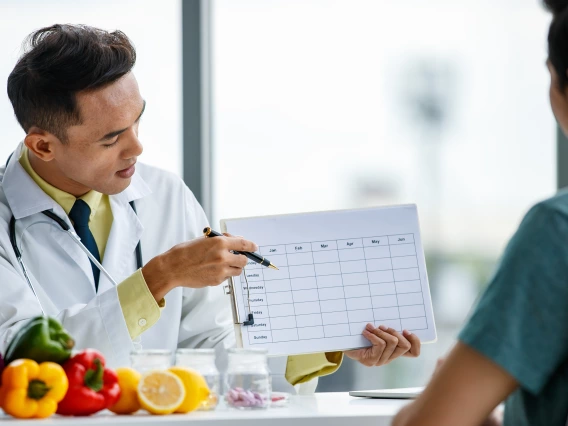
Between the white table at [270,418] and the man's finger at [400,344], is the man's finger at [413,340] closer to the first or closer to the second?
the man's finger at [400,344]

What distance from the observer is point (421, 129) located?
11.0 ft

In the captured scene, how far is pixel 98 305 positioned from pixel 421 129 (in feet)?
6.01

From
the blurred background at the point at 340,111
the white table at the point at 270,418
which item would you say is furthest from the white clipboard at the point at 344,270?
the blurred background at the point at 340,111

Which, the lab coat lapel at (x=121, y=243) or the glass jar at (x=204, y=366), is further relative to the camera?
the lab coat lapel at (x=121, y=243)

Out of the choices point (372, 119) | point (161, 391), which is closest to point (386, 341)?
point (161, 391)

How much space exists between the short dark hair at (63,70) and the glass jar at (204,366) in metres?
0.91

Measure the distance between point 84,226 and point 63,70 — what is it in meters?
0.43

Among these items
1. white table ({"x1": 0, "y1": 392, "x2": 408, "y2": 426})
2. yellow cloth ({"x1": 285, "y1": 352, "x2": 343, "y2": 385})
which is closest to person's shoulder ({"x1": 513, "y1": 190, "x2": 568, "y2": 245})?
white table ({"x1": 0, "y1": 392, "x2": 408, "y2": 426})

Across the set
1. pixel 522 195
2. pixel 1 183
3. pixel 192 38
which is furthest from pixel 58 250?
pixel 522 195

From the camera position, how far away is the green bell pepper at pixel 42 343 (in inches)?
→ 55.5

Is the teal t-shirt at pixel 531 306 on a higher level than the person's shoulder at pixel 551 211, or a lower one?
lower

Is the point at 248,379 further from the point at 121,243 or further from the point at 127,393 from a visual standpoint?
the point at 121,243

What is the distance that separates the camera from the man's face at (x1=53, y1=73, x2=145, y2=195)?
218 centimetres

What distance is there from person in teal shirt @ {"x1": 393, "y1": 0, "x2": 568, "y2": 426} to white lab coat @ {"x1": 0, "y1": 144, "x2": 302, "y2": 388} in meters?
1.08
